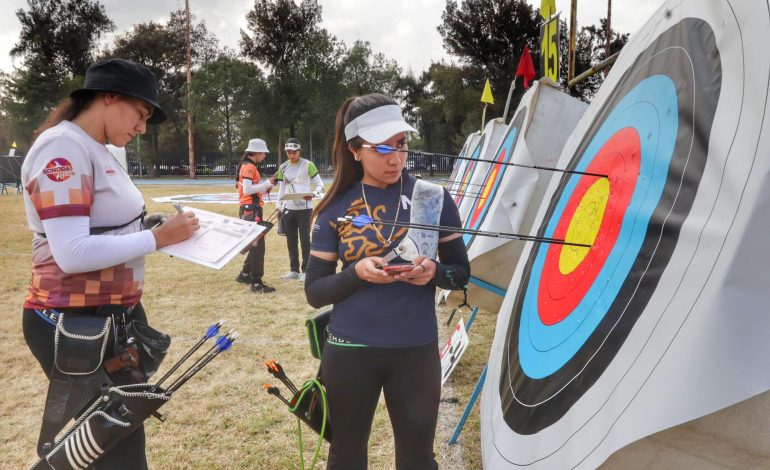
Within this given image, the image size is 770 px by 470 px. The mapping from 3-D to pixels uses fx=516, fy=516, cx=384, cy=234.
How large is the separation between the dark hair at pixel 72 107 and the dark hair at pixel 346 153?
76cm

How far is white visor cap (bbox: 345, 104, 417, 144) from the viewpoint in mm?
1603

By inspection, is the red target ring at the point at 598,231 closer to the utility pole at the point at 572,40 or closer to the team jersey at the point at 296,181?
the utility pole at the point at 572,40

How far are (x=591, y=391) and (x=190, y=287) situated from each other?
5.93 metres

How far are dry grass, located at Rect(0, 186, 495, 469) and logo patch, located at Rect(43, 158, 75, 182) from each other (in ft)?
5.77

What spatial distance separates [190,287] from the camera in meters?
6.20

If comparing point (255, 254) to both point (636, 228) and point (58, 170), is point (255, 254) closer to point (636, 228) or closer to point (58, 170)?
point (58, 170)

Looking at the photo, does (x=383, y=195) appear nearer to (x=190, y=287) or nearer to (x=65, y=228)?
(x=65, y=228)

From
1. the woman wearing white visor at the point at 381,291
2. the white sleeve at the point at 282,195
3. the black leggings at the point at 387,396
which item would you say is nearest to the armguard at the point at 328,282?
the woman wearing white visor at the point at 381,291

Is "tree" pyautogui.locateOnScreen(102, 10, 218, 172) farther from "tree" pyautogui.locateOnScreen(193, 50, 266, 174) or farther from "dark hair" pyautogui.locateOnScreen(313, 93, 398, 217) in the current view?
"dark hair" pyautogui.locateOnScreen(313, 93, 398, 217)

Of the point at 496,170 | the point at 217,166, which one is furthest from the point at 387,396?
the point at 217,166

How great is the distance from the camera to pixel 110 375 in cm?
164

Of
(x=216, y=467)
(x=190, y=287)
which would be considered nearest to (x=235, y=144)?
(x=190, y=287)

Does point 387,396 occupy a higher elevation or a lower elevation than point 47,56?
lower

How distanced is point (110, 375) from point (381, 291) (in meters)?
0.91
